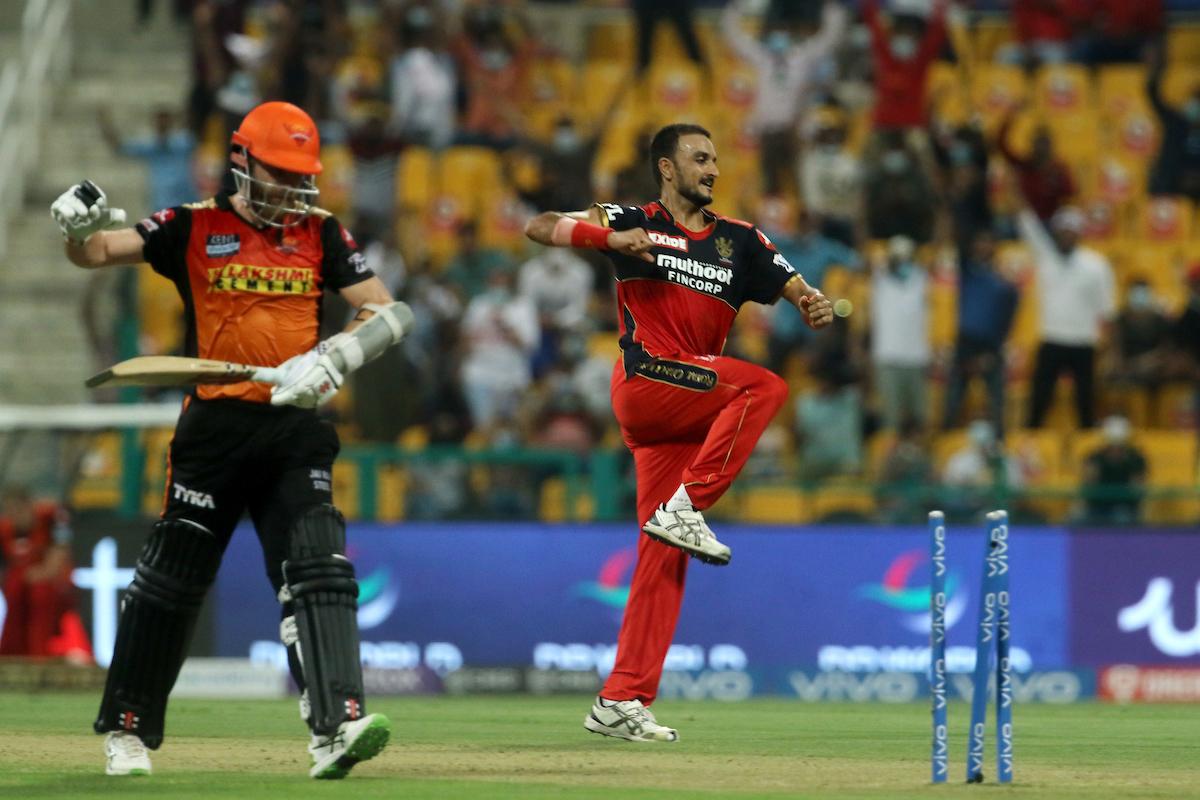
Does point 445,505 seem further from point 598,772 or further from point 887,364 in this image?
point 598,772

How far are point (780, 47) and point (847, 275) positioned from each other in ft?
10.3

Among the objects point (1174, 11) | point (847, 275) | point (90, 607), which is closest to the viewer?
point (90, 607)

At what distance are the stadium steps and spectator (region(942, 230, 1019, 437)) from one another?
7.66 m

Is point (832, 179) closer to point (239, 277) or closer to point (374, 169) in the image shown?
point (374, 169)

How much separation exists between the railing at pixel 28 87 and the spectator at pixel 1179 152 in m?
11.7

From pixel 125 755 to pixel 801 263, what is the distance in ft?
39.8

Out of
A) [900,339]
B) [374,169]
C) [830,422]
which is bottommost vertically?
[830,422]

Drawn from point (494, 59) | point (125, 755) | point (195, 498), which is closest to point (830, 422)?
point (494, 59)

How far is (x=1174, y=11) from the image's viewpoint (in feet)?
79.0

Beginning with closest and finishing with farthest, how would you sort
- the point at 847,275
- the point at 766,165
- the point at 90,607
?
1. the point at 90,607
2. the point at 847,275
3. the point at 766,165

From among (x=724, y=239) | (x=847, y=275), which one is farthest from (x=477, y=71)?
(x=724, y=239)

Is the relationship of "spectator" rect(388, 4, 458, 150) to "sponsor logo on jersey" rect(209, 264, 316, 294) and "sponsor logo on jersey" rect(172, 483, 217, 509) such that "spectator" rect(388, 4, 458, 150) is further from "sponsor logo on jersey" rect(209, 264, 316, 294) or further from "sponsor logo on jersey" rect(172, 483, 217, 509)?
"sponsor logo on jersey" rect(172, 483, 217, 509)

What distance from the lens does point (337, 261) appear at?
8.09 metres

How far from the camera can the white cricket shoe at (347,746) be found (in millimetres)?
7344
